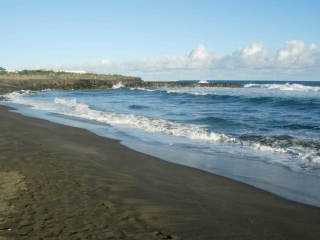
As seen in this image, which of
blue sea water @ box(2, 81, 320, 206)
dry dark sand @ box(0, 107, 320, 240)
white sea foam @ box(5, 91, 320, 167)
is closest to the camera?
dry dark sand @ box(0, 107, 320, 240)

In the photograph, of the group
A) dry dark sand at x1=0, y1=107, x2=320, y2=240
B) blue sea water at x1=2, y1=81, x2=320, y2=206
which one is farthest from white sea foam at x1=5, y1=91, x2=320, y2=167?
dry dark sand at x1=0, y1=107, x2=320, y2=240

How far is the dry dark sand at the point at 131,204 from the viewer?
6.11m

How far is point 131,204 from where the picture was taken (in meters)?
7.40

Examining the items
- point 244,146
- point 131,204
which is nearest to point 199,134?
point 244,146

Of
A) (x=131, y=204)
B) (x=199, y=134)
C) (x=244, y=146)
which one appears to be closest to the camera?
(x=131, y=204)

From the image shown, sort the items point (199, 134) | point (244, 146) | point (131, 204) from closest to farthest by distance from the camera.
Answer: point (131, 204)
point (244, 146)
point (199, 134)

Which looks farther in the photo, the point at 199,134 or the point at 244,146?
the point at 199,134

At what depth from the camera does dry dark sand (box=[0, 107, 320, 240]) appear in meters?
6.11

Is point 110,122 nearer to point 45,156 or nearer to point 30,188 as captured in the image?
point 45,156

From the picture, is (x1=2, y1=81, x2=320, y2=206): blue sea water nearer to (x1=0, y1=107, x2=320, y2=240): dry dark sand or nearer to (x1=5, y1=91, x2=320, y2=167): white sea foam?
(x1=5, y1=91, x2=320, y2=167): white sea foam

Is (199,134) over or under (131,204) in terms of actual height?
under

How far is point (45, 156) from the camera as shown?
37.8 feet

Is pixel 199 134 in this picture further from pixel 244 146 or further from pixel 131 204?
pixel 131 204

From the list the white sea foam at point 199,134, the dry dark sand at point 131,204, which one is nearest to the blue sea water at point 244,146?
the white sea foam at point 199,134
